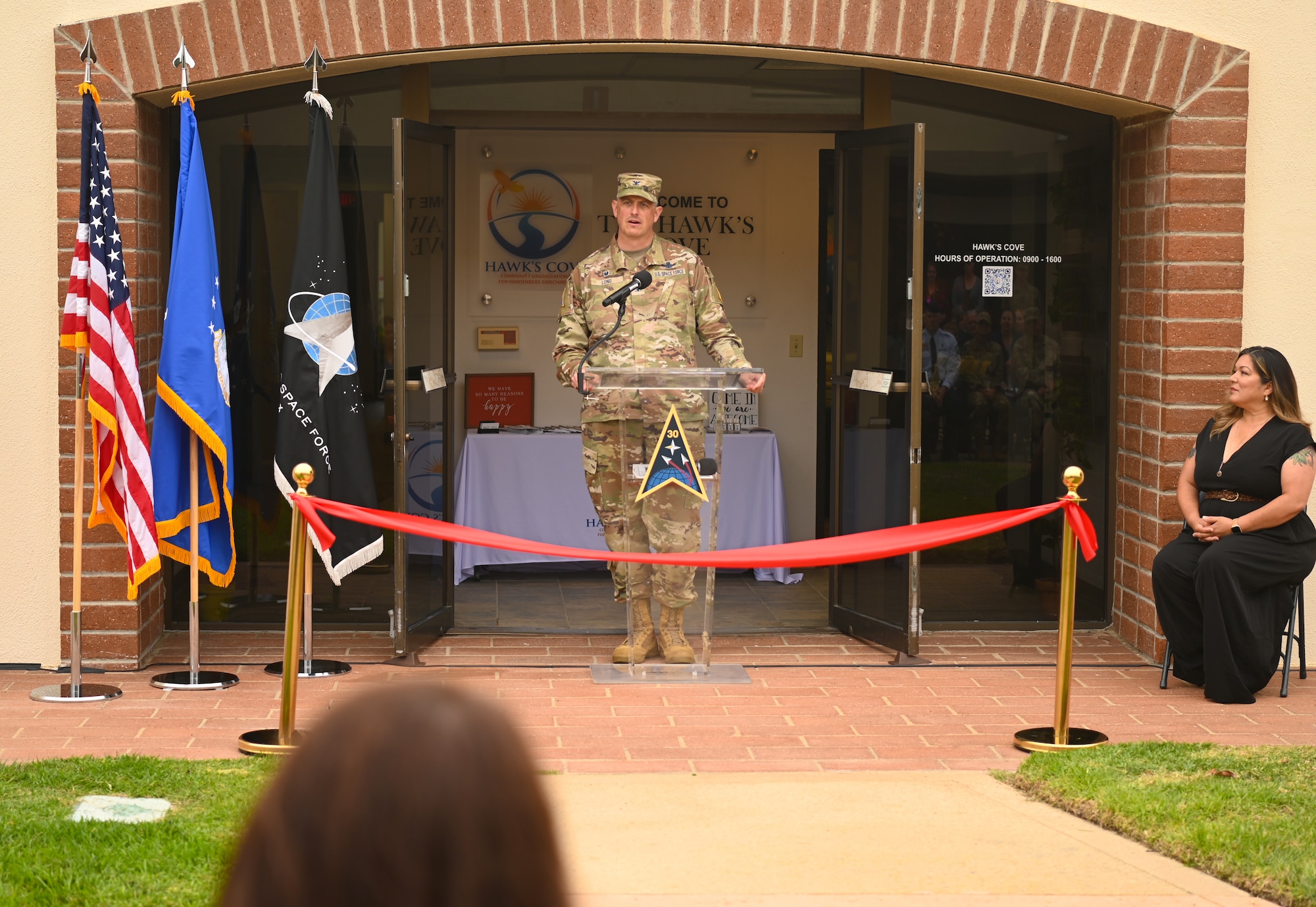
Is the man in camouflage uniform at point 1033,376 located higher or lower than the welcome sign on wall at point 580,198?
lower

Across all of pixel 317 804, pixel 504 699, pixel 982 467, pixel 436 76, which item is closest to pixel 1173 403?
pixel 982 467

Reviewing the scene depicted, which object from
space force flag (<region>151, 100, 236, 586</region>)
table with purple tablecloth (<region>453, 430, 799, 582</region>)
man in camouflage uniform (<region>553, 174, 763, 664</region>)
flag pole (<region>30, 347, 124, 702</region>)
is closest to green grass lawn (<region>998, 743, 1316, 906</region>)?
man in camouflage uniform (<region>553, 174, 763, 664</region>)

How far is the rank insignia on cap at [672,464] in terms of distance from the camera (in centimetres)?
602

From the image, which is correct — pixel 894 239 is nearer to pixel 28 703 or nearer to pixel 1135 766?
pixel 1135 766

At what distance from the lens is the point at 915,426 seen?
6.55m

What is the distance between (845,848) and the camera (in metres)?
4.00

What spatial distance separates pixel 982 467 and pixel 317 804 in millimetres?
6491

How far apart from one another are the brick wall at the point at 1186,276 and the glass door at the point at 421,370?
10.5ft

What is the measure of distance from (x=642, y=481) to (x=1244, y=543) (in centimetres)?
240

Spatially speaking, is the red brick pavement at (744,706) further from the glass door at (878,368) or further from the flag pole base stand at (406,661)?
the glass door at (878,368)

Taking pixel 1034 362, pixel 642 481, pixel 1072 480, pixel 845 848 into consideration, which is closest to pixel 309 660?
pixel 642 481

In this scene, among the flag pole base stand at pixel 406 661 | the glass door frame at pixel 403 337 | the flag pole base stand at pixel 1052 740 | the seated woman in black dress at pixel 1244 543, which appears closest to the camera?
the flag pole base stand at pixel 1052 740

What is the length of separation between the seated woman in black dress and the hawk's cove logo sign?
4.54m

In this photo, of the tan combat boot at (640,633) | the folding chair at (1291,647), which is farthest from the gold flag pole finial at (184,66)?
the folding chair at (1291,647)
